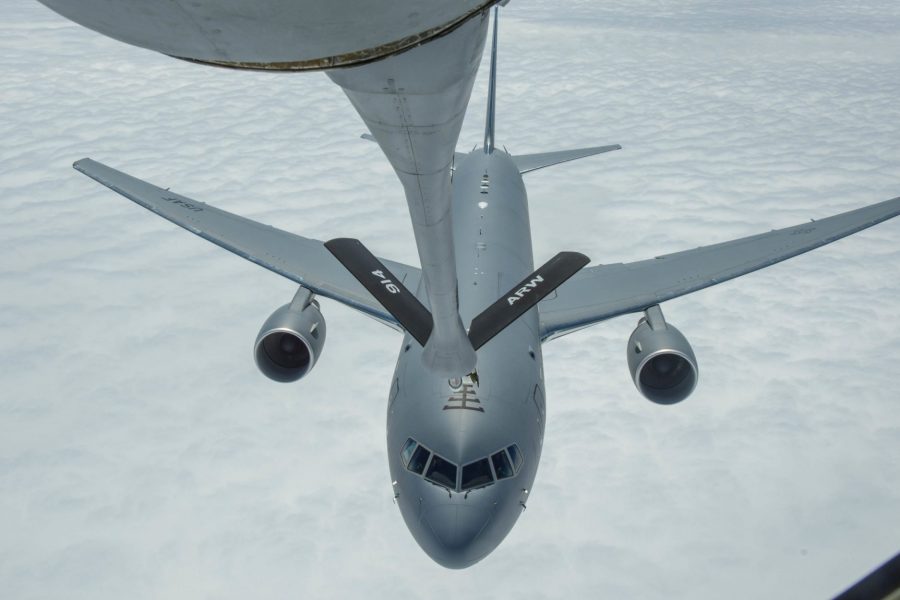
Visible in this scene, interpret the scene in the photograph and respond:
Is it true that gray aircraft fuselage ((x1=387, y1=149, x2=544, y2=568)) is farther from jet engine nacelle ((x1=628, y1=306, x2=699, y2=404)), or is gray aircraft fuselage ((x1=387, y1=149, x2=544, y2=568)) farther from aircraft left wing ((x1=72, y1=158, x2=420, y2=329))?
aircraft left wing ((x1=72, y1=158, x2=420, y2=329))

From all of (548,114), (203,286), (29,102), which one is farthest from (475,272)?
(29,102)

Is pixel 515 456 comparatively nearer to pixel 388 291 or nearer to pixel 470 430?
pixel 470 430

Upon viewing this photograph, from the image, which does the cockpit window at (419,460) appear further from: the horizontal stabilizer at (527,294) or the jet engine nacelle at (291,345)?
the jet engine nacelle at (291,345)

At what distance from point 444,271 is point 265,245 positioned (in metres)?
15.7

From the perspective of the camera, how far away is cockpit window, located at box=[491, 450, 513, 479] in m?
13.2

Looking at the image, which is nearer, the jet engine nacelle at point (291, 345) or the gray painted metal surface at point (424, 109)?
the gray painted metal surface at point (424, 109)

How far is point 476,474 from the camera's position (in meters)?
13.1

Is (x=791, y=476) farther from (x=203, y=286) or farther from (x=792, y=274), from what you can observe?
(x=203, y=286)

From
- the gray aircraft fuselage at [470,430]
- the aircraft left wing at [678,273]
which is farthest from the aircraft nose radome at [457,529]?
the aircraft left wing at [678,273]

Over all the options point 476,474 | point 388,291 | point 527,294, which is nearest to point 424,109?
point 388,291

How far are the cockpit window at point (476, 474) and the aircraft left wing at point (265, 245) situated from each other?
20.9ft

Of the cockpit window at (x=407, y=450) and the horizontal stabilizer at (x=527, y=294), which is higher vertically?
the horizontal stabilizer at (x=527, y=294)

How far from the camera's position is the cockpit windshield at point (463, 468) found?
42.7ft

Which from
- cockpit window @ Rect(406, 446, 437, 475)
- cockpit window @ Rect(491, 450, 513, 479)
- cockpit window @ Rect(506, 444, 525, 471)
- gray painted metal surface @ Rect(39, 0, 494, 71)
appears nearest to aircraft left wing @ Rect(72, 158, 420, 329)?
cockpit window @ Rect(406, 446, 437, 475)
